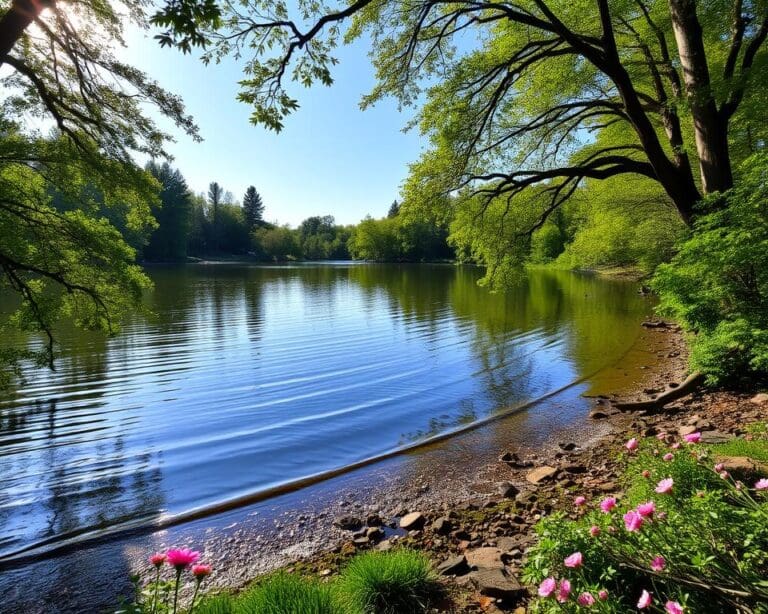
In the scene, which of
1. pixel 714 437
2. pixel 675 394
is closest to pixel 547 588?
pixel 714 437

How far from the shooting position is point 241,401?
11.2 metres

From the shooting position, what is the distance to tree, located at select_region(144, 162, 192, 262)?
88562mm

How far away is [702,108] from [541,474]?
7310mm

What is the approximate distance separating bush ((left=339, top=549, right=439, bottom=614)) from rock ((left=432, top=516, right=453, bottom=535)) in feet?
4.75

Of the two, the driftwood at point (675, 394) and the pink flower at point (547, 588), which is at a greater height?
the pink flower at point (547, 588)

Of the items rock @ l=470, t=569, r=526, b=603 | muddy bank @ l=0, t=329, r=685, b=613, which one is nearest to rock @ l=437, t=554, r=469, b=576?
rock @ l=470, t=569, r=526, b=603

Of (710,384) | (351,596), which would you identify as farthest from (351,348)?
(351,596)

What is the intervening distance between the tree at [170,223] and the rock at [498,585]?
318 ft

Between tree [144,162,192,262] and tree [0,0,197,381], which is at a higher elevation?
tree [144,162,192,262]

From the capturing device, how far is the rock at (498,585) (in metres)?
3.25

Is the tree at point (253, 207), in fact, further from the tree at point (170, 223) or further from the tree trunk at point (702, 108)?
the tree trunk at point (702, 108)

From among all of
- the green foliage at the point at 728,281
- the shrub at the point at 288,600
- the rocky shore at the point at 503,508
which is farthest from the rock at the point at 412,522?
the green foliage at the point at 728,281

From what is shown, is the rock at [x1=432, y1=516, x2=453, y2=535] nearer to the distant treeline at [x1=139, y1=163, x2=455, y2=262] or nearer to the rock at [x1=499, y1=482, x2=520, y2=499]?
the rock at [x1=499, y1=482, x2=520, y2=499]

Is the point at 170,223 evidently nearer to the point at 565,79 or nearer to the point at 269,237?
the point at 269,237
